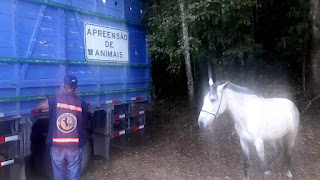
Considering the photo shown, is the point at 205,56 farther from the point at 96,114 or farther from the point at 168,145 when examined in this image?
the point at 96,114

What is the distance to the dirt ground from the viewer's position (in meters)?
4.77

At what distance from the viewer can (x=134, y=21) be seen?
5656 mm

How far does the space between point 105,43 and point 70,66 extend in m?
0.94

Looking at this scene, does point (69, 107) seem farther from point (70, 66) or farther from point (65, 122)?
point (70, 66)


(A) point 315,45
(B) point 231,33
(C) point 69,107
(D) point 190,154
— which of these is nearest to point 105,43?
(C) point 69,107

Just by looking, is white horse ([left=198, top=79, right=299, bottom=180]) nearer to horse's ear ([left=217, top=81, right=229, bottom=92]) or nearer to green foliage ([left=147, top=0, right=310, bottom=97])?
horse's ear ([left=217, top=81, right=229, bottom=92])

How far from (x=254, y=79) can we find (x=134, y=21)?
13.2 feet

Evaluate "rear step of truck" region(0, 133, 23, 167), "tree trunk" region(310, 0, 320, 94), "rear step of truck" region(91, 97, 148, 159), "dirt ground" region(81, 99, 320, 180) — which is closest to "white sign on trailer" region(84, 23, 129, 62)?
"rear step of truck" region(91, 97, 148, 159)

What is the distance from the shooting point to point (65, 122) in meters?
3.26

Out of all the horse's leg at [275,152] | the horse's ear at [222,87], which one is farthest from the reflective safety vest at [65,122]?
the horse's leg at [275,152]

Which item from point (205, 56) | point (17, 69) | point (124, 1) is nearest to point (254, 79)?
point (205, 56)

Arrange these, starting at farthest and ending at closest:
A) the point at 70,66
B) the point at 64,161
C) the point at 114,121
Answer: the point at 114,121
the point at 70,66
the point at 64,161

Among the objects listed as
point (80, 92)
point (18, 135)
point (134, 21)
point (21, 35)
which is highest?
point (134, 21)

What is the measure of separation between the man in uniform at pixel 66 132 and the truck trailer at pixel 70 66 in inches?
25.1
